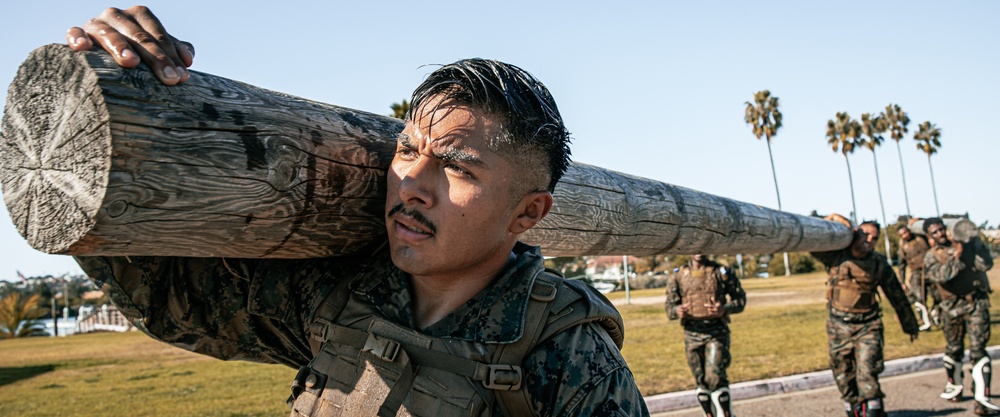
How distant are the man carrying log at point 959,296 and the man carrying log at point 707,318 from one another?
2.92m

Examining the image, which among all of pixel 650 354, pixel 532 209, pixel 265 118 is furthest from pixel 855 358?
pixel 265 118

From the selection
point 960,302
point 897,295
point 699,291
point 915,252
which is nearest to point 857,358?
point 897,295

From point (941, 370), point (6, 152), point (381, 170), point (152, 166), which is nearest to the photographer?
point (152, 166)

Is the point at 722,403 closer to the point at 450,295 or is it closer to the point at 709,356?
the point at 709,356

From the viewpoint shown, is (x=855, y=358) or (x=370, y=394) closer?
(x=370, y=394)

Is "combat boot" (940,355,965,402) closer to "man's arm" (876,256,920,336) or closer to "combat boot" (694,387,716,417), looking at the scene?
"man's arm" (876,256,920,336)

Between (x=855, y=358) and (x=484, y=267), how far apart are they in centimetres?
761

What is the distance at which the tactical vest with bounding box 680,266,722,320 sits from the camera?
9.07 m

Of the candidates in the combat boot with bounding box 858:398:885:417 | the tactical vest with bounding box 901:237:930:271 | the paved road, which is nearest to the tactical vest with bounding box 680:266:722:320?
the paved road

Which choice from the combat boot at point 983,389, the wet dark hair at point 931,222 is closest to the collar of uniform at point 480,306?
the combat boot at point 983,389

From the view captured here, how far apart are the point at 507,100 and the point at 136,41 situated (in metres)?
0.84

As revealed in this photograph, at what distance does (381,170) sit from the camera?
2.04 metres

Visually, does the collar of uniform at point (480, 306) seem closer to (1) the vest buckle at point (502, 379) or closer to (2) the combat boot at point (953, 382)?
(1) the vest buckle at point (502, 379)

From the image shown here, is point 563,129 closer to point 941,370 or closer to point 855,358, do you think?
point 855,358
